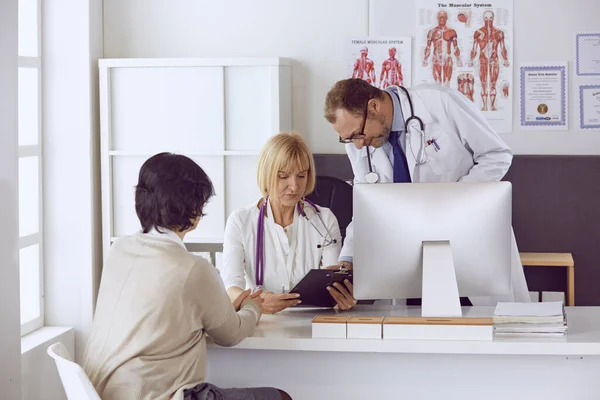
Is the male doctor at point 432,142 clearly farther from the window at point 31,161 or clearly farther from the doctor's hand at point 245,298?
the window at point 31,161

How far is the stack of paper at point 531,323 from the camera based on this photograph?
246 centimetres

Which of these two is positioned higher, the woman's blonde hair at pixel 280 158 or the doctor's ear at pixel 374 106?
the doctor's ear at pixel 374 106

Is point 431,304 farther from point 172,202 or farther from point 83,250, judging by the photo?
point 83,250

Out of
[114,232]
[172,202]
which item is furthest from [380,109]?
[114,232]

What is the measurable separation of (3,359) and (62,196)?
1749 millimetres

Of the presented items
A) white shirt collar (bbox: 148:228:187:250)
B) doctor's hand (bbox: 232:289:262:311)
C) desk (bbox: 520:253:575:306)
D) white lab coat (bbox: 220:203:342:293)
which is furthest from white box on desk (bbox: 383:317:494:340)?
desk (bbox: 520:253:575:306)

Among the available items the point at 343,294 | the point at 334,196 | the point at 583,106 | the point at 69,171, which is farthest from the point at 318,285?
the point at 583,106

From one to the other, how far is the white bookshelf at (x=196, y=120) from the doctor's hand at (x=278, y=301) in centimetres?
154

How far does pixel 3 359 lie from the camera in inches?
108

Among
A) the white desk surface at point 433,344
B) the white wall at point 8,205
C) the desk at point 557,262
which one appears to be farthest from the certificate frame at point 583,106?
the white wall at point 8,205

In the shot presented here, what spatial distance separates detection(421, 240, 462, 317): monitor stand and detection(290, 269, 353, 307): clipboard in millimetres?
339

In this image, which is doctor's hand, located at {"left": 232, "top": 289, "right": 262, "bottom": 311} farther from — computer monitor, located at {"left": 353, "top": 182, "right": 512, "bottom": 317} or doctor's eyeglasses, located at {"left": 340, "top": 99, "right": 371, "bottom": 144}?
doctor's eyeglasses, located at {"left": 340, "top": 99, "right": 371, "bottom": 144}

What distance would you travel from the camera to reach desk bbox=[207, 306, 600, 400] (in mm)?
2414

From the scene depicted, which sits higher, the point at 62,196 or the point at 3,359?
the point at 62,196
